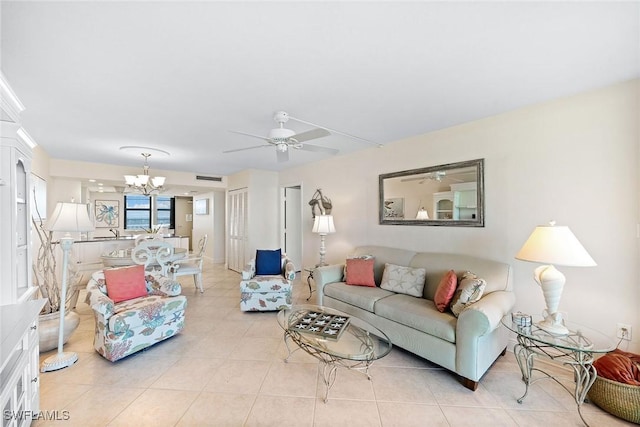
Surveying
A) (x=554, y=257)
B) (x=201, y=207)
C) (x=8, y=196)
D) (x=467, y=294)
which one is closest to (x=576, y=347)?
(x=554, y=257)

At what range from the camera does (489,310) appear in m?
2.09

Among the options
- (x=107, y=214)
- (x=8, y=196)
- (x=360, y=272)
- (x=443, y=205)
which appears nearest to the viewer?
(x=8, y=196)

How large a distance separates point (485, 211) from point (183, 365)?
11.1 feet

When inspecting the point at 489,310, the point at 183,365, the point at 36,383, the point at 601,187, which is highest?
the point at 601,187

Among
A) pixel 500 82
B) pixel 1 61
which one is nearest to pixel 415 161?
pixel 500 82

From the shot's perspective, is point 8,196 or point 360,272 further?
point 360,272

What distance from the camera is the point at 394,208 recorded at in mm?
3805

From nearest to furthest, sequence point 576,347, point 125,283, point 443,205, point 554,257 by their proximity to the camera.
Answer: point 576,347, point 554,257, point 125,283, point 443,205

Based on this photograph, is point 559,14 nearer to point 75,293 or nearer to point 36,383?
point 36,383

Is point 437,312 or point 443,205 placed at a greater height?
point 443,205

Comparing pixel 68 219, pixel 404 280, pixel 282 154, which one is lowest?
pixel 404 280

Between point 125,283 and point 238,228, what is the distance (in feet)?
11.5

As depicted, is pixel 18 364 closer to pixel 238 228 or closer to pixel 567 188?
→ pixel 567 188

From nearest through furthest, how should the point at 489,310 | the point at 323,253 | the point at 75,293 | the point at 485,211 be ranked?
1. the point at 489,310
2. the point at 485,211
3. the point at 75,293
4. the point at 323,253
